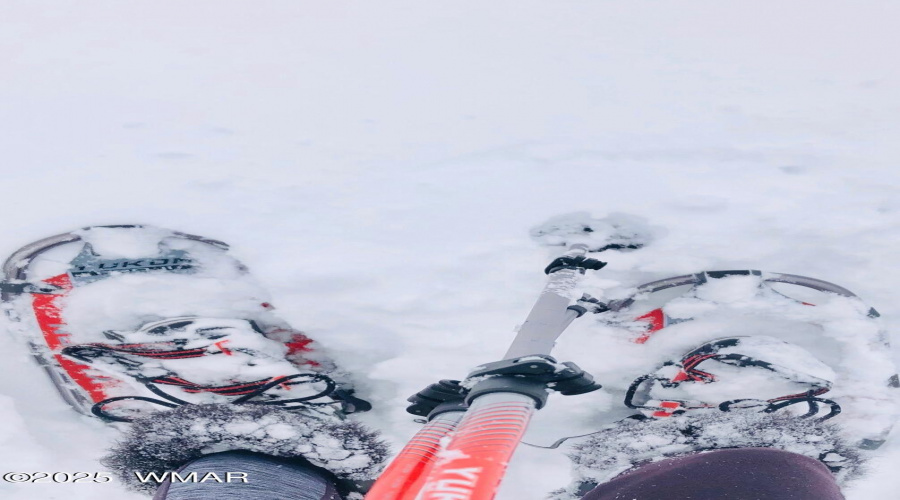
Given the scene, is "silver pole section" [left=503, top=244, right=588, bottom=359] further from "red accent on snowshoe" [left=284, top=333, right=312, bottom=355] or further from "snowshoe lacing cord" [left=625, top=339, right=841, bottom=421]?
"red accent on snowshoe" [left=284, top=333, right=312, bottom=355]

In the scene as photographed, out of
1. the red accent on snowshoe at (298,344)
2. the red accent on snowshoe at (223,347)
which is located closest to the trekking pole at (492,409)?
the red accent on snowshoe at (298,344)

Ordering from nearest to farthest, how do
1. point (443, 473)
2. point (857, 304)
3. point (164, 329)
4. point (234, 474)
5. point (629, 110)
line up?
point (443, 473) < point (629, 110) < point (857, 304) < point (164, 329) < point (234, 474)

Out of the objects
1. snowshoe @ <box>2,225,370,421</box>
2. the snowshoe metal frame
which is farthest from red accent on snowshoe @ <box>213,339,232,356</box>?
the snowshoe metal frame

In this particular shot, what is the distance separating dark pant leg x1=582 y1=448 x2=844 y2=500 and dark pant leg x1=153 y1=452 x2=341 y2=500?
0.83 m

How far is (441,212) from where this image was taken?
1548 millimetres

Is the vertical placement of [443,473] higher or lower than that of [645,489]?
higher

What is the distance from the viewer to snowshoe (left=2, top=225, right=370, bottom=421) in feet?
5.28

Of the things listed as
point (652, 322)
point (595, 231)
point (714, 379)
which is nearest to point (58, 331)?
point (595, 231)

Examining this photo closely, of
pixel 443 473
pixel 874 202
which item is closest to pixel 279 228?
pixel 443 473

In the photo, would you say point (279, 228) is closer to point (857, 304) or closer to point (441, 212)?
point (441, 212)

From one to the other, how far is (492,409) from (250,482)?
1.08 meters

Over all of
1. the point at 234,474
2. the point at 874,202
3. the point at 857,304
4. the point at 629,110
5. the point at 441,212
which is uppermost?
the point at 629,110

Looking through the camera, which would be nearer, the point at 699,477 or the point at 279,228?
the point at 279,228

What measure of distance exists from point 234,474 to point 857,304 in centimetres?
171
